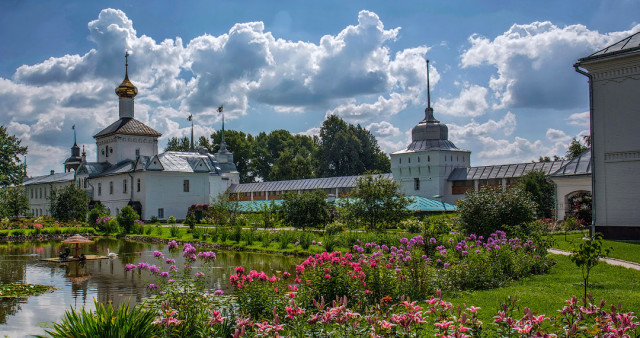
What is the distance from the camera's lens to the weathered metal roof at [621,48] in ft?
55.0

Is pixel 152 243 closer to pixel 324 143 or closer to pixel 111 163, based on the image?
pixel 111 163

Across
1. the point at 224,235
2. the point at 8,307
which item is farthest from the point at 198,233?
the point at 8,307

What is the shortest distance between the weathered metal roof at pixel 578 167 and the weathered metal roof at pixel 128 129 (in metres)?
35.1

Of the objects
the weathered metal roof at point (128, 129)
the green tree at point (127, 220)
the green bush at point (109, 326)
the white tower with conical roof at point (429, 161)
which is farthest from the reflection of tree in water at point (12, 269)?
the white tower with conical roof at point (429, 161)

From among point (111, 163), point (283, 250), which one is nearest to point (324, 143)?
point (111, 163)

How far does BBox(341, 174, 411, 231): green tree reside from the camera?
2239 centimetres

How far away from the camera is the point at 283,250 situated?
63.4ft

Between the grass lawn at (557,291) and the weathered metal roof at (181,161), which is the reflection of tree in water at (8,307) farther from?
the weathered metal roof at (181,161)

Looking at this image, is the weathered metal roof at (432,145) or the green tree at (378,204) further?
the weathered metal roof at (432,145)

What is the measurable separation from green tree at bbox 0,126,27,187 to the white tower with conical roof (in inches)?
1095

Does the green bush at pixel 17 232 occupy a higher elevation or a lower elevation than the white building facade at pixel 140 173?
lower

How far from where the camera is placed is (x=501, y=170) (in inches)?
1585

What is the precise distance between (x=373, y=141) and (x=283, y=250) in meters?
50.5

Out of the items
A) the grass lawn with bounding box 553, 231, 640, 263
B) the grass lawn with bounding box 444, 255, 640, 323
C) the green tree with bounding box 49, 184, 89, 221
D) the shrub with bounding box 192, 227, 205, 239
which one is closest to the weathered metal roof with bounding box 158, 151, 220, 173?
the green tree with bounding box 49, 184, 89, 221
